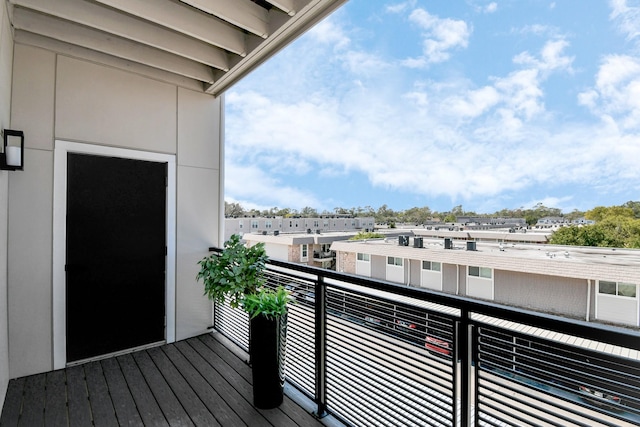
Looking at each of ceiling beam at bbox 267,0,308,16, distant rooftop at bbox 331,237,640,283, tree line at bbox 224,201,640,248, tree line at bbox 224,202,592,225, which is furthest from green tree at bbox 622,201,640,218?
ceiling beam at bbox 267,0,308,16

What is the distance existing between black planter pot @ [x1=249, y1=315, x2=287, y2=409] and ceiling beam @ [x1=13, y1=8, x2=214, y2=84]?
2624 mm

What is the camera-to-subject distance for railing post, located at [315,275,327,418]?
2109 mm

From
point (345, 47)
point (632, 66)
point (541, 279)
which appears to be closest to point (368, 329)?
point (541, 279)

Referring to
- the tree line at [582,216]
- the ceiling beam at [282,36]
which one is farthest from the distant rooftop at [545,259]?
the ceiling beam at [282,36]

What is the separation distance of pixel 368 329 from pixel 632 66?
14.0 metres

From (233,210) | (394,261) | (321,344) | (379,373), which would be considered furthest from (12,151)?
(394,261)

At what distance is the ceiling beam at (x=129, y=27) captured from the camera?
87.5 inches

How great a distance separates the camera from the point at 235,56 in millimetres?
2992

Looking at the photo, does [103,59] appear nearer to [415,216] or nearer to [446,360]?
[446,360]

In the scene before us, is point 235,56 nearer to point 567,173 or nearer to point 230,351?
point 230,351

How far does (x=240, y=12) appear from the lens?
2312mm

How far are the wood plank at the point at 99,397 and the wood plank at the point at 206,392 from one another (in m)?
0.54

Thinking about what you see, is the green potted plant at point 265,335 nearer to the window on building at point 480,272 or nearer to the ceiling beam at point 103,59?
the ceiling beam at point 103,59

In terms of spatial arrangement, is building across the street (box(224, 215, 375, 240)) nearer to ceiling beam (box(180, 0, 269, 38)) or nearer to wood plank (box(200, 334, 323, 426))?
wood plank (box(200, 334, 323, 426))
